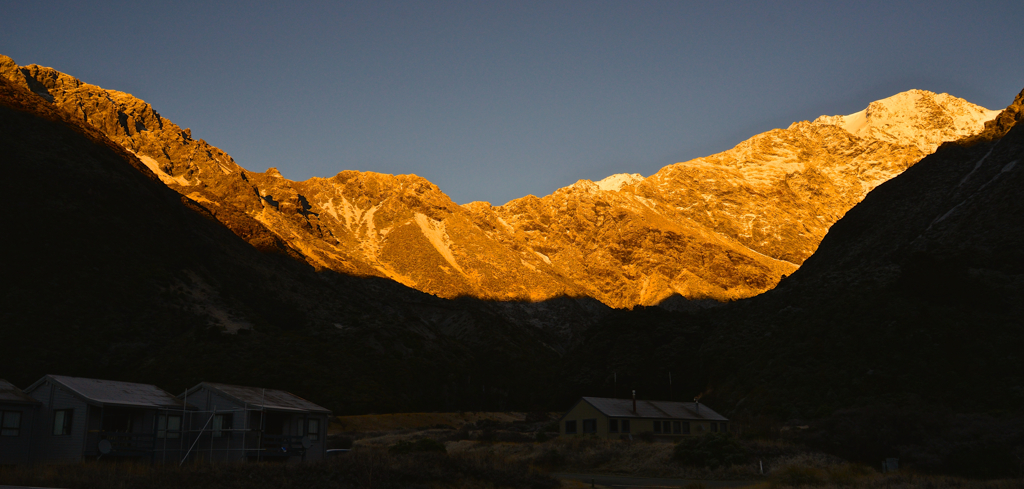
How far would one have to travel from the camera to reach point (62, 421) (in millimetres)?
30438

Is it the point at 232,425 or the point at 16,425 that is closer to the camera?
the point at 16,425

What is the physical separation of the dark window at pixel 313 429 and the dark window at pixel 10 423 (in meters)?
12.8

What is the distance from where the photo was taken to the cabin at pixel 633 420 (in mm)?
50344

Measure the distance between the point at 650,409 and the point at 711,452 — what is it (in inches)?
708

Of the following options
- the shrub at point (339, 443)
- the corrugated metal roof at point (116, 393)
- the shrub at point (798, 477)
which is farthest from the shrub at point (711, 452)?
the corrugated metal roof at point (116, 393)

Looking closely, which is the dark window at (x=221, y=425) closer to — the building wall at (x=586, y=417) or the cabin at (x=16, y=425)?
the cabin at (x=16, y=425)

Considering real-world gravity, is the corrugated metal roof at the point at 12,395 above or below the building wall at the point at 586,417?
above

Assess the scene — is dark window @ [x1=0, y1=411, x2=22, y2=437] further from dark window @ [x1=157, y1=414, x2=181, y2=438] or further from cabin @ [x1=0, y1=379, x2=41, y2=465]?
dark window @ [x1=157, y1=414, x2=181, y2=438]

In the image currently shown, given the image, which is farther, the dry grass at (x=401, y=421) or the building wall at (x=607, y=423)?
the dry grass at (x=401, y=421)

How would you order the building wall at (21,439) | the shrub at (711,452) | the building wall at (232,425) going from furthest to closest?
the shrub at (711,452) < the building wall at (232,425) < the building wall at (21,439)

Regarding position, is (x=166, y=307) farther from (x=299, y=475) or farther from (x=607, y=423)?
(x=299, y=475)

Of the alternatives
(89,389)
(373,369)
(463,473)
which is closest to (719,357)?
(373,369)

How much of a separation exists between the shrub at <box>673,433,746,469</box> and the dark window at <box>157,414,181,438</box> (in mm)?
26120

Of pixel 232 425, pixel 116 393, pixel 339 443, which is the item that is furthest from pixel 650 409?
pixel 116 393
